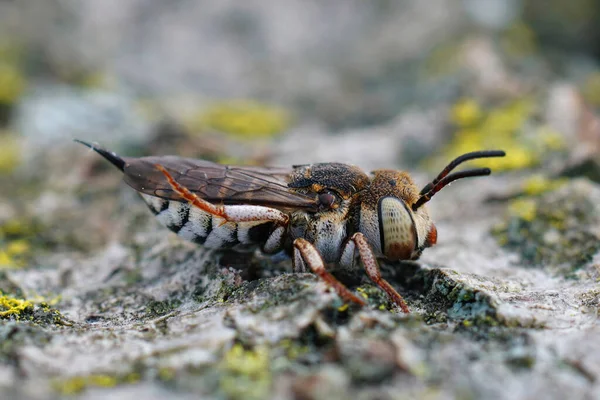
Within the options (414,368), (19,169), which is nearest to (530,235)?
(414,368)

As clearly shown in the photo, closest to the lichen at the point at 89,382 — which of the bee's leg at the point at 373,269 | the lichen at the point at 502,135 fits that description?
the bee's leg at the point at 373,269

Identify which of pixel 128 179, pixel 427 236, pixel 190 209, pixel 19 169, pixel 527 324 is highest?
pixel 19 169

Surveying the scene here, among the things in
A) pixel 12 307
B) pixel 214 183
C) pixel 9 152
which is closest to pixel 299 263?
pixel 214 183

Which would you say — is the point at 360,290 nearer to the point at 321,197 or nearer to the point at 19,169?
the point at 321,197


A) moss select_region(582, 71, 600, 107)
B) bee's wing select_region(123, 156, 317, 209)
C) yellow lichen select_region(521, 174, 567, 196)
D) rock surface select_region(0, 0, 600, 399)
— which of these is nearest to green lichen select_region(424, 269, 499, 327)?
rock surface select_region(0, 0, 600, 399)

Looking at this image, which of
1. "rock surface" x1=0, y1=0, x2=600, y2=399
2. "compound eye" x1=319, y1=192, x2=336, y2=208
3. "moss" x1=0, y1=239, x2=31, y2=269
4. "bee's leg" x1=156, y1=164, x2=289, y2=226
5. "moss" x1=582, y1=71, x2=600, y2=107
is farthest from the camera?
"moss" x1=582, y1=71, x2=600, y2=107

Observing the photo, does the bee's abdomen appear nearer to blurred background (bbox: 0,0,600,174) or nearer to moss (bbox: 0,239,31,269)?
moss (bbox: 0,239,31,269)
